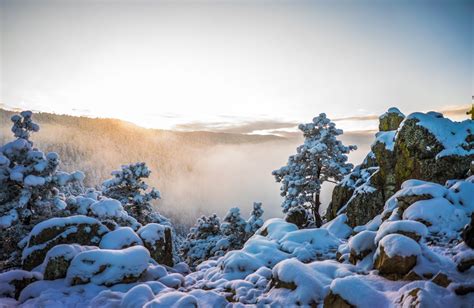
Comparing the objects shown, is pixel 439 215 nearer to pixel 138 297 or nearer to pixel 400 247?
pixel 400 247

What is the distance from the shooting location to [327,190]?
99.9ft

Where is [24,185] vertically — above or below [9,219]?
above

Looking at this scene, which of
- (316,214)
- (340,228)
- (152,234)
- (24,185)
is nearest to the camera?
(24,185)

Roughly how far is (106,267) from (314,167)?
20.4m

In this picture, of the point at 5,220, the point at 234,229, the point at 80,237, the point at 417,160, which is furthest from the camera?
the point at 234,229

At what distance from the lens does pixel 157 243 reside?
18750 mm

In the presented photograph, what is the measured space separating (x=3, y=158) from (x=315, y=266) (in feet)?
56.4

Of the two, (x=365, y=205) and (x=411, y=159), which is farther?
(x=365, y=205)

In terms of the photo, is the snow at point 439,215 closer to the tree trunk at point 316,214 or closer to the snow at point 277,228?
the snow at point 277,228

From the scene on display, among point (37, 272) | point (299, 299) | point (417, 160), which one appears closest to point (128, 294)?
point (37, 272)

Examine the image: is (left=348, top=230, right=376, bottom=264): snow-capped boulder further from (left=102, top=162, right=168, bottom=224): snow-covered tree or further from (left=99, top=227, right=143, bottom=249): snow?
(left=102, top=162, right=168, bottom=224): snow-covered tree

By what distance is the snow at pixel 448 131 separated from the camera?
1738 cm

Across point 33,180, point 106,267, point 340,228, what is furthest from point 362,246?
point 33,180

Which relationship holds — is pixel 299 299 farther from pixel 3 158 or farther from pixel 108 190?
pixel 108 190
